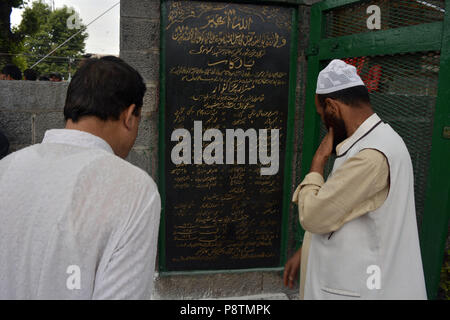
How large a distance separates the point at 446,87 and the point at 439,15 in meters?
0.50

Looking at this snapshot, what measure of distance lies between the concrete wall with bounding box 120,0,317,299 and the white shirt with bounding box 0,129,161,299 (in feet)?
8.13

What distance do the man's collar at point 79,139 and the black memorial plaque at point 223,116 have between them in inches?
92.6

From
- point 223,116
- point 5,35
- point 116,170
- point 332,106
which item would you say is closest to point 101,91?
point 116,170

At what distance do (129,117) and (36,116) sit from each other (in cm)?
267

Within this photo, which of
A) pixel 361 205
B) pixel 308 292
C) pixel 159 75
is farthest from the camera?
pixel 159 75

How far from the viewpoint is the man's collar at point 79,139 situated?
1.15 metres

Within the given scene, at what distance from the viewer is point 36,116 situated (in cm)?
353

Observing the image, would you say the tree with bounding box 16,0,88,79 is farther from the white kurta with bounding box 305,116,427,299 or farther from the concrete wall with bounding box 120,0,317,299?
the white kurta with bounding box 305,116,427,299

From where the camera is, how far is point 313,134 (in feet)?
11.9

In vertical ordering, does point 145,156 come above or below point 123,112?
below

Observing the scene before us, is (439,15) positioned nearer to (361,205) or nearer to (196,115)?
(361,205)

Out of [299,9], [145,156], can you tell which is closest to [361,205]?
[145,156]

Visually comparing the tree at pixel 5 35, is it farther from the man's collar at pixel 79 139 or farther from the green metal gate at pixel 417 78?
the man's collar at pixel 79 139

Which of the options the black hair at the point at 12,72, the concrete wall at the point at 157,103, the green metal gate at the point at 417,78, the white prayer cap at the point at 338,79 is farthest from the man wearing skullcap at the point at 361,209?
the black hair at the point at 12,72
